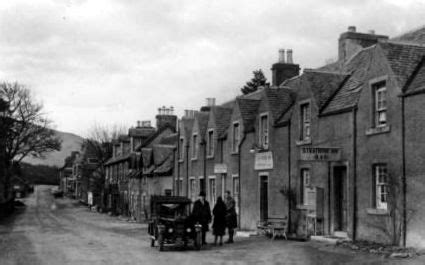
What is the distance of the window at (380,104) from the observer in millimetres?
19078

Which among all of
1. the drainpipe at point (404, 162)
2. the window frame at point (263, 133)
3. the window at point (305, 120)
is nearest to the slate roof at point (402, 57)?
the drainpipe at point (404, 162)

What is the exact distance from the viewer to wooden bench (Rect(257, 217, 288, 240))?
23609mm

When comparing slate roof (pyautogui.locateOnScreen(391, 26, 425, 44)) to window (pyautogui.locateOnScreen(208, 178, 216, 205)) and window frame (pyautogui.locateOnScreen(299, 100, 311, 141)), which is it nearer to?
window frame (pyautogui.locateOnScreen(299, 100, 311, 141))

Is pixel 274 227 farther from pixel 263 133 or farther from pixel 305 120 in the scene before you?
pixel 263 133

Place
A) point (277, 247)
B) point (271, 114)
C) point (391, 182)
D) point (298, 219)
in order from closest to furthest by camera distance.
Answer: point (391, 182) → point (277, 247) → point (298, 219) → point (271, 114)

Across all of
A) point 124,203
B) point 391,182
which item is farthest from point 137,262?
point 124,203

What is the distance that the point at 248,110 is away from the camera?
30.0 metres

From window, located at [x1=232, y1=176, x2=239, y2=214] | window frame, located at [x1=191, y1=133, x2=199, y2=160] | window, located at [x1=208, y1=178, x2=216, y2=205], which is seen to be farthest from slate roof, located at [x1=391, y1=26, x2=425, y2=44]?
window frame, located at [x1=191, y1=133, x2=199, y2=160]

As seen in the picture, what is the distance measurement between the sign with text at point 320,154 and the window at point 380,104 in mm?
2012

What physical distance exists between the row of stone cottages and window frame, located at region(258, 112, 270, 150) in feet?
0.17

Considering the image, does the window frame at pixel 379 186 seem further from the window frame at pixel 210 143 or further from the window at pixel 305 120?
the window frame at pixel 210 143

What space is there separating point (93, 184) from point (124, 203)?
682 inches

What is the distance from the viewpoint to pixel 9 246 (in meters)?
22.5

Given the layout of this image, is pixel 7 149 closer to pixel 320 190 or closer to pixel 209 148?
pixel 209 148
